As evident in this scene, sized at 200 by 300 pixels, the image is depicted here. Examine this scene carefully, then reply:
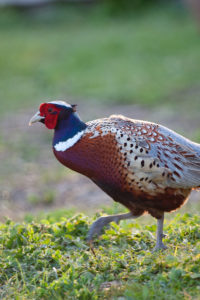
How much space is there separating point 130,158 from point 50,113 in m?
0.75

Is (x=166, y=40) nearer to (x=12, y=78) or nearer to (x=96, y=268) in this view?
(x=12, y=78)

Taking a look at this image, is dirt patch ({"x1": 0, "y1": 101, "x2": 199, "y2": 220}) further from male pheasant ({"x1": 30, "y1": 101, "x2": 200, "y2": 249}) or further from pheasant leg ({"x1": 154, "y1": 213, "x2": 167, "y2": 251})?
male pheasant ({"x1": 30, "y1": 101, "x2": 200, "y2": 249})

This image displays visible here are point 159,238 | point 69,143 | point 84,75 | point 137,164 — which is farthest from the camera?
point 84,75

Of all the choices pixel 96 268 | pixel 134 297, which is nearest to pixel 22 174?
pixel 96 268

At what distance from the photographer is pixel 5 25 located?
768 inches

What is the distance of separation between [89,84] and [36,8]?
1058cm

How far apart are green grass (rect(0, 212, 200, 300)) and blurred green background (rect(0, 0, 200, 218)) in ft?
5.80

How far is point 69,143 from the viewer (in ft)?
13.7

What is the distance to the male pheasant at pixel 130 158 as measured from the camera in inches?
160

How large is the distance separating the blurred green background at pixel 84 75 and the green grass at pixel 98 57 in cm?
2

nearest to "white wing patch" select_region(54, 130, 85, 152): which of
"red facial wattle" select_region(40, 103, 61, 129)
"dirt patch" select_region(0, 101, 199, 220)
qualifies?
"red facial wattle" select_region(40, 103, 61, 129)

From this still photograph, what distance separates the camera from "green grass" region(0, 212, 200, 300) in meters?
3.63

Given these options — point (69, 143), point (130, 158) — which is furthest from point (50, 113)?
point (130, 158)

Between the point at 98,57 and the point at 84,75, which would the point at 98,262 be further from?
the point at 98,57
